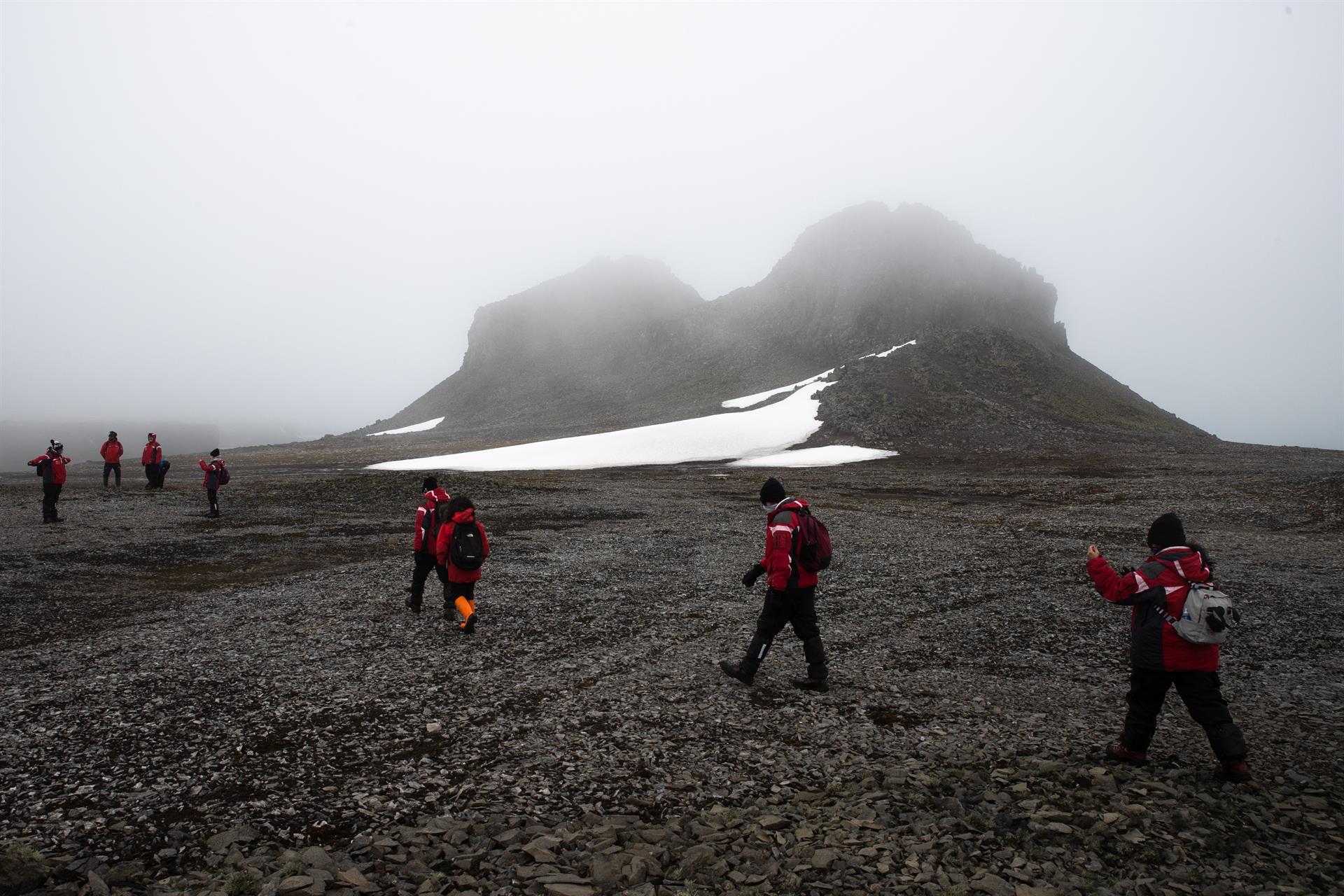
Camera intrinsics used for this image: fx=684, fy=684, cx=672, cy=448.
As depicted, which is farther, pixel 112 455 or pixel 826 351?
pixel 826 351

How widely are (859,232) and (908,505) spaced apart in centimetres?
13147

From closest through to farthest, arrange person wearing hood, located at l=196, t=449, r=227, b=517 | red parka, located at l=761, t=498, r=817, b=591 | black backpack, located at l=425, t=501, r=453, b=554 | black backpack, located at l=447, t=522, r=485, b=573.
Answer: red parka, located at l=761, t=498, r=817, b=591 → black backpack, located at l=447, t=522, r=485, b=573 → black backpack, located at l=425, t=501, r=453, b=554 → person wearing hood, located at l=196, t=449, r=227, b=517

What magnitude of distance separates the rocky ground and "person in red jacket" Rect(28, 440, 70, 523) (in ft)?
15.5

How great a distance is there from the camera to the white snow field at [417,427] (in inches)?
4797

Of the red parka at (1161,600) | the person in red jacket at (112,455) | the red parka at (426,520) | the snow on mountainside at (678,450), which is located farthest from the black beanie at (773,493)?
the snow on mountainside at (678,450)

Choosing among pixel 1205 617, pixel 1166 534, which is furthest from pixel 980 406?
pixel 1205 617

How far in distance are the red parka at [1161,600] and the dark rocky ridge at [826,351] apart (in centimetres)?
6094

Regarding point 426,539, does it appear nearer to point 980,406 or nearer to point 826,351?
point 980,406

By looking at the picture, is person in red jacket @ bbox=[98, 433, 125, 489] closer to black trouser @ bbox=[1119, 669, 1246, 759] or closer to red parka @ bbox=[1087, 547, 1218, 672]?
red parka @ bbox=[1087, 547, 1218, 672]

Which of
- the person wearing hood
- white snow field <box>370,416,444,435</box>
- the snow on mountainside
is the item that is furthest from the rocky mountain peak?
the person wearing hood

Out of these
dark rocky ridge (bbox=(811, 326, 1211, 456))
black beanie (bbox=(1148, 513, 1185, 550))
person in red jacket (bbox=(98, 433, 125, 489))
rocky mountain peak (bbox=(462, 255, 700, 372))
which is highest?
rocky mountain peak (bbox=(462, 255, 700, 372))

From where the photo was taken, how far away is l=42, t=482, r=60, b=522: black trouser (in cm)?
2467

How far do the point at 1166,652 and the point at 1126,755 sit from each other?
4.66 ft

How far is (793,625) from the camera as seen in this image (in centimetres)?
1002
